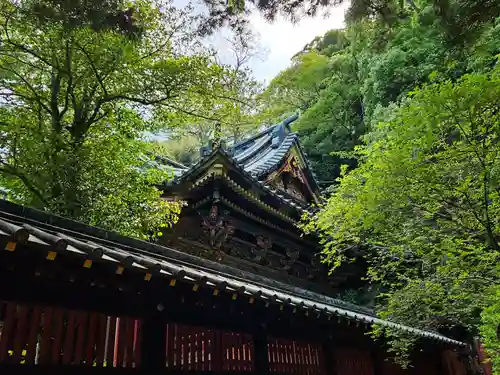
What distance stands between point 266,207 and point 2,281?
24.8 feet

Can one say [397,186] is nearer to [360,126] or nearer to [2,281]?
[2,281]

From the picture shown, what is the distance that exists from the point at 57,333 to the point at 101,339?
0.44m

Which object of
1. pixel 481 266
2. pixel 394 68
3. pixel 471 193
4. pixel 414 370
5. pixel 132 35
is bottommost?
pixel 414 370

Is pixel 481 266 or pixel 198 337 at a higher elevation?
pixel 481 266

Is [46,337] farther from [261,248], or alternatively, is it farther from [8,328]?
[261,248]

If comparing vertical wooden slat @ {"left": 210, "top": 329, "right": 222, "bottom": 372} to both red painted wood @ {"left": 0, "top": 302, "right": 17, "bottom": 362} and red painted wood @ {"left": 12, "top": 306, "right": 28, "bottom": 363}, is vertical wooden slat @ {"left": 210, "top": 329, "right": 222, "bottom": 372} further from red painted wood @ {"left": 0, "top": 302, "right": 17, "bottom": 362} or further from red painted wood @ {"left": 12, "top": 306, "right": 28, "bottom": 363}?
red painted wood @ {"left": 0, "top": 302, "right": 17, "bottom": 362}

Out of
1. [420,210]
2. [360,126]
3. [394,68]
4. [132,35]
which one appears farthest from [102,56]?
[360,126]

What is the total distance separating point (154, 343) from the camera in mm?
4066

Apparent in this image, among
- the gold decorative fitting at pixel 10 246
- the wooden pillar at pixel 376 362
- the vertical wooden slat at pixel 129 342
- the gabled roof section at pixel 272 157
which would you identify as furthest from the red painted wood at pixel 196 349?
the gabled roof section at pixel 272 157

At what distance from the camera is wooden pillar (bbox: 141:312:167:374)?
3.98m

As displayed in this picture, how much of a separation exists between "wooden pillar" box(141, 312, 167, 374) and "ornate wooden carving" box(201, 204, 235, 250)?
5.06 m

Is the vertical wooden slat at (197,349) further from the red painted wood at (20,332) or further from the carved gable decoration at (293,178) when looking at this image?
the carved gable decoration at (293,178)

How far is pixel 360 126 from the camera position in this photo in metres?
24.1

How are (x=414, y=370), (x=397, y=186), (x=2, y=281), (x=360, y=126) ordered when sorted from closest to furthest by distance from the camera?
1. (x=2, y=281)
2. (x=397, y=186)
3. (x=414, y=370)
4. (x=360, y=126)
